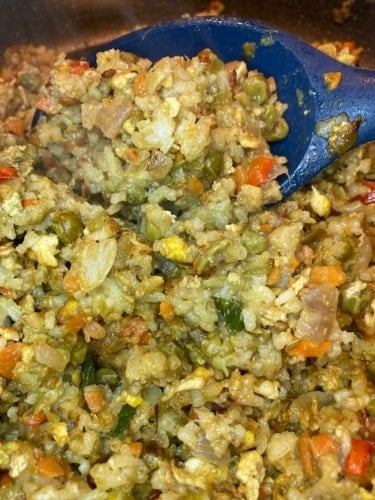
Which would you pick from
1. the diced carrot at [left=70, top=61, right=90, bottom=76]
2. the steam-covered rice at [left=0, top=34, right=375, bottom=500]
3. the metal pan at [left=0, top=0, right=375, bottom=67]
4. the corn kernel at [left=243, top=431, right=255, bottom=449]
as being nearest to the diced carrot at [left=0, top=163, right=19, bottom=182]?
the steam-covered rice at [left=0, top=34, right=375, bottom=500]

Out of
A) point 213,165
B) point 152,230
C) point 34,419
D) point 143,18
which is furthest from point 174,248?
point 143,18

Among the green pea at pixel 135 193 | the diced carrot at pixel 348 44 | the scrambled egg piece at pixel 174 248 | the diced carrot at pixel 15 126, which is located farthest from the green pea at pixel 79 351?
the diced carrot at pixel 348 44

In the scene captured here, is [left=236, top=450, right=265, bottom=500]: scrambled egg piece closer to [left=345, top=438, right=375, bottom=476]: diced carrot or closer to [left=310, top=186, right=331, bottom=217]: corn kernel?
[left=345, top=438, right=375, bottom=476]: diced carrot

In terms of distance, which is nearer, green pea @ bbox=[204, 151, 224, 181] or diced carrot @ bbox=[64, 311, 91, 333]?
diced carrot @ bbox=[64, 311, 91, 333]

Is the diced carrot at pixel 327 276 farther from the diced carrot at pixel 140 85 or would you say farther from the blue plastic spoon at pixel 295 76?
the diced carrot at pixel 140 85

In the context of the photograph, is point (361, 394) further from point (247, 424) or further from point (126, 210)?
Answer: point (126, 210)

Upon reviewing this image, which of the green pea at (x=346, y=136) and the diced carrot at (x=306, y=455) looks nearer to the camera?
the diced carrot at (x=306, y=455)

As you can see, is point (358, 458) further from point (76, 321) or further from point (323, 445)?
point (76, 321)

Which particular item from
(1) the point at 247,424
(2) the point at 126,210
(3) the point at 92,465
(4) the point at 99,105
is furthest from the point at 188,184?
(3) the point at 92,465
